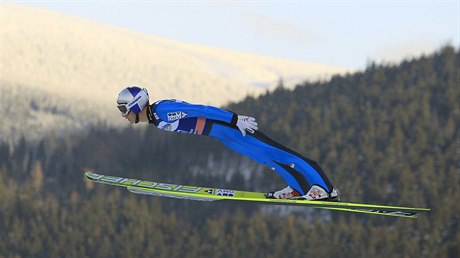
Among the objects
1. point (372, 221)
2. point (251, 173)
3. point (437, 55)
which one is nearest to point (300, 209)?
point (372, 221)

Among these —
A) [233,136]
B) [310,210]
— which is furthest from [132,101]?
[310,210]

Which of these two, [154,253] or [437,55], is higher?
[437,55]

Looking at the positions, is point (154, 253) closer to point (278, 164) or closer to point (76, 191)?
point (76, 191)

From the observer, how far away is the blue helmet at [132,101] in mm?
12516

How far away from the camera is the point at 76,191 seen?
397 ft

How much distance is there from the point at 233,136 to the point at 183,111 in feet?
3.49

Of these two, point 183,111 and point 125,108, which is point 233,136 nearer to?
point 183,111

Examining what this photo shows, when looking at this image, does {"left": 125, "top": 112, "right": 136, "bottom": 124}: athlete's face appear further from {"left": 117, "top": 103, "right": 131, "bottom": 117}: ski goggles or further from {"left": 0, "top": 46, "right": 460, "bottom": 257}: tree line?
{"left": 0, "top": 46, "right": 460, "bottom": 257}: tree line

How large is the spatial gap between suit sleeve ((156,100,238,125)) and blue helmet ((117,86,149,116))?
28cm

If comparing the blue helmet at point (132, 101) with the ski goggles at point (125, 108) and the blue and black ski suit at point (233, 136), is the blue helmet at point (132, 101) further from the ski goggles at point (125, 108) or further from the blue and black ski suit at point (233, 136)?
the blue and black ski suit at point (233, 136)

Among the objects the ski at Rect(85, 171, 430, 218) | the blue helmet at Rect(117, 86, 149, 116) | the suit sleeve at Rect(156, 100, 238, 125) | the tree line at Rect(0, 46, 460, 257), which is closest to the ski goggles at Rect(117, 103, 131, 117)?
the blue helmet at Rect(117, 86, 149, 116)

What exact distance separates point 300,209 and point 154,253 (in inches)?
692

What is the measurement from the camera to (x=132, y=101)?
1252 centimetres

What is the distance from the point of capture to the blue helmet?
41.1ft
